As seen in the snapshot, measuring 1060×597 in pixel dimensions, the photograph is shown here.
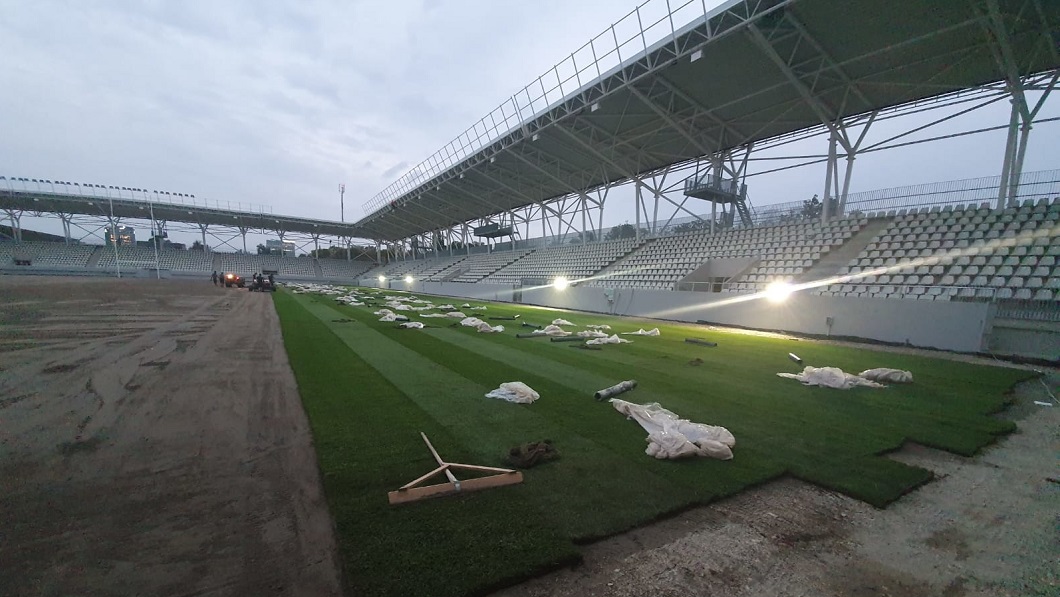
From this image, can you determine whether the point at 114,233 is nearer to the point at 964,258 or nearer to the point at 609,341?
the point at 609,341

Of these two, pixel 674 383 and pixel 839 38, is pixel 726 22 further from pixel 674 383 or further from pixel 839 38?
pixel 674 383

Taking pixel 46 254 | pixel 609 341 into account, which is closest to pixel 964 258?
pixel 609 341

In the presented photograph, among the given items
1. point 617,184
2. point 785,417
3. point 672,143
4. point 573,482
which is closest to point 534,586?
point 573,482

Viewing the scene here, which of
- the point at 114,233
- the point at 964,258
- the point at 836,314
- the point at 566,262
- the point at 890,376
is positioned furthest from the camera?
the point at 114,233

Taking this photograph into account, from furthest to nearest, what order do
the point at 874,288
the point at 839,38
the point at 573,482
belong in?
the point at 839,38
the point at 874,288
the point at 573,482

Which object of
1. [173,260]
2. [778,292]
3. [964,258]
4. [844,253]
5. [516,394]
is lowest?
[516,394]

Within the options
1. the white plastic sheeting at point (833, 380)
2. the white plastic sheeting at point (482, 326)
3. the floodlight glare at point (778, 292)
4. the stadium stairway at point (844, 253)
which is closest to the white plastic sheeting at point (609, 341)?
the white plastic sheeting at point (482, 326)

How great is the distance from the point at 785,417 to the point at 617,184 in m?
27.2

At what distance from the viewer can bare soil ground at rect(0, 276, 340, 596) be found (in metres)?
2.00

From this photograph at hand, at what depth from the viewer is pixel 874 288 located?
12156 mm

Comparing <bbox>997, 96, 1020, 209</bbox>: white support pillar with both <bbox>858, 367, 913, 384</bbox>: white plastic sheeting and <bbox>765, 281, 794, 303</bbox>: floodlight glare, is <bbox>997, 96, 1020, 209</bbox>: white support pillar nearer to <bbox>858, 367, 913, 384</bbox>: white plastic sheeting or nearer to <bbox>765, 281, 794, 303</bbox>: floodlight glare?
<bbox>765, 281, 794, 303</bbox>: floodlight glare

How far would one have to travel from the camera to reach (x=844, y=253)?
1483 cm

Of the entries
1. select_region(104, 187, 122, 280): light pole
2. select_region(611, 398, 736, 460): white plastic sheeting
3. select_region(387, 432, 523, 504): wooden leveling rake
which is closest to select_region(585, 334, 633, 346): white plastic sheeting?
select_region(611, 398, 736, 460): white plastic sheeting

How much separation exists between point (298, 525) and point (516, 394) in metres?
2.79
